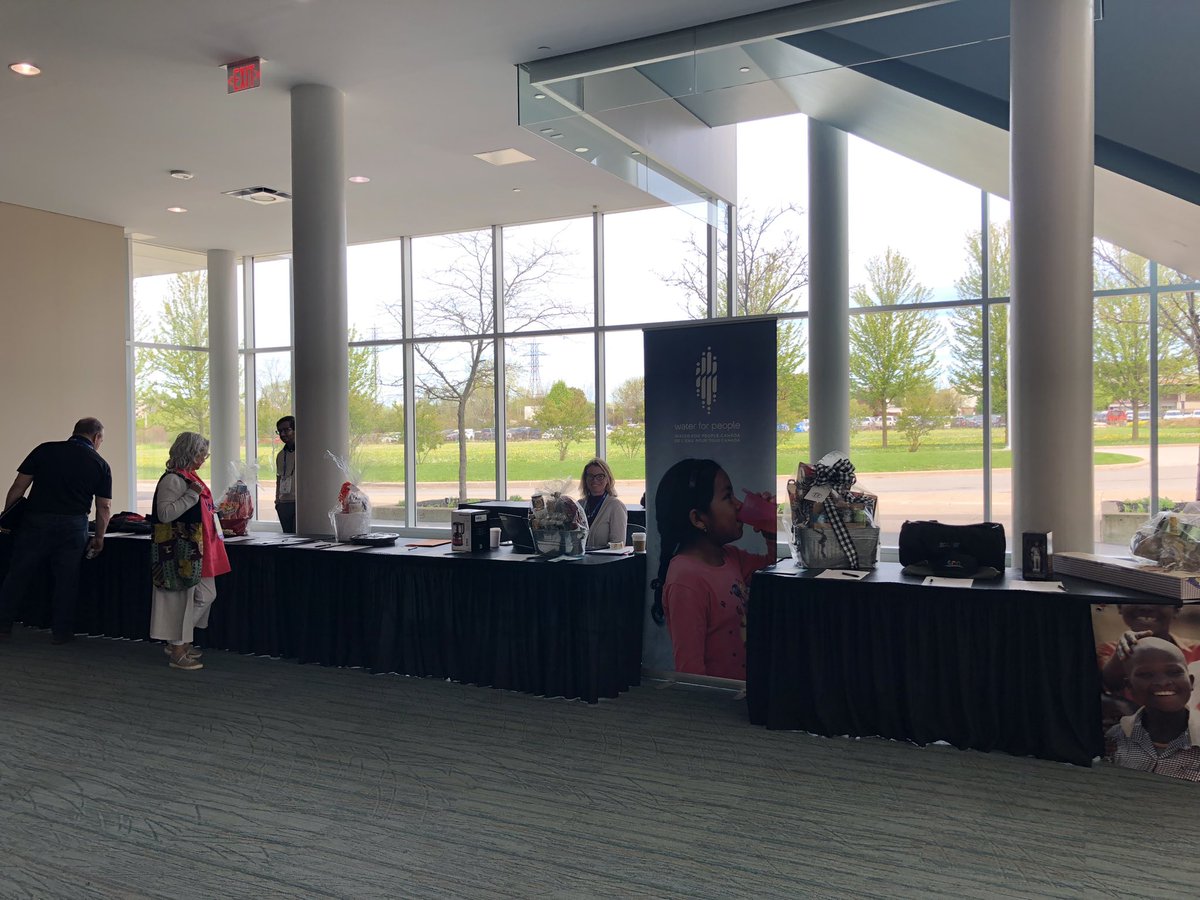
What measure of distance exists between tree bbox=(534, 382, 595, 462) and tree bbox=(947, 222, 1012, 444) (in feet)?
13.9

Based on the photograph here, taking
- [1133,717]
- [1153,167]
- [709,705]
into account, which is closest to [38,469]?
[709,705]

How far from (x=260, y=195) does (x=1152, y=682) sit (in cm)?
884

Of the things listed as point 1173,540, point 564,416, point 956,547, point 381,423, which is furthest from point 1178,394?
point 381,423

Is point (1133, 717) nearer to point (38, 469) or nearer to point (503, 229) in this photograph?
point (38, 469)

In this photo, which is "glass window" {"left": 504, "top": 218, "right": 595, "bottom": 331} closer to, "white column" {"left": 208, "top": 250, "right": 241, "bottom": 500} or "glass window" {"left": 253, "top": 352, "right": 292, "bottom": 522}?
"glass window" {"left": 253, "top": 352, "right": 292, "bottom": 522}

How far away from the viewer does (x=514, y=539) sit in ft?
18.6

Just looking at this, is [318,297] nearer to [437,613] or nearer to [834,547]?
[437,613]

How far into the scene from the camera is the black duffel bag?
14.7ft

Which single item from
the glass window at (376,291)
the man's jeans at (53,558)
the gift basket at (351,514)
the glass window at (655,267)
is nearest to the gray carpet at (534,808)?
the gift basket at (351,514)

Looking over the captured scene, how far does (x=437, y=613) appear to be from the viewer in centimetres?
550

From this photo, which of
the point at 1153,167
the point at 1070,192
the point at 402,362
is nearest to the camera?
the point at 1070,192

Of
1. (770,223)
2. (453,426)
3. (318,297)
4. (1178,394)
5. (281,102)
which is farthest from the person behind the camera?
(453,426)

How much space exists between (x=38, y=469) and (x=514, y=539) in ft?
11.7

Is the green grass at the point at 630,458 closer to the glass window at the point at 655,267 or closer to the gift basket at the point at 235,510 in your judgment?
the glass window at the point at 655,267
